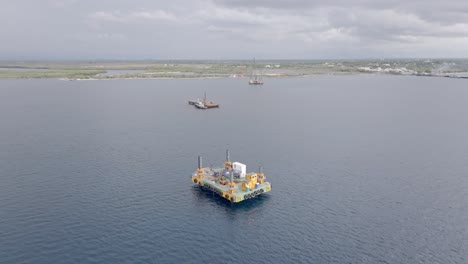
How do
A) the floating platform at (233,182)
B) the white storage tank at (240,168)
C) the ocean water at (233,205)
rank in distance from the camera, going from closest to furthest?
the ocean water at (233,205), the floating platform at (233,182), the white storage tank at (240,168)

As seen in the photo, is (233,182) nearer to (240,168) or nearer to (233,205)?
(240,168)

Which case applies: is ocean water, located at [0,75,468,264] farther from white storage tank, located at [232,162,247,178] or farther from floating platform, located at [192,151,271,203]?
white storage tank, located at [232,162,247,178]

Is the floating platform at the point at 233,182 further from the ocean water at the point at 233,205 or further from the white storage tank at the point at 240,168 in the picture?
the ocean water at the point at 233,205

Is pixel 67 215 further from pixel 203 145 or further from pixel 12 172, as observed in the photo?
pixel 203 145

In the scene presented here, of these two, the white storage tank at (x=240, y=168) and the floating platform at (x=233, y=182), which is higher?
the white storage tank at (x=240, y=168)

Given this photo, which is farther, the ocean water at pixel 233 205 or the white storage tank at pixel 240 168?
the white storage tank at pixel 240 168

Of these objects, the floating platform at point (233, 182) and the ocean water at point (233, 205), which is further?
the floating platform at point (233, 182)

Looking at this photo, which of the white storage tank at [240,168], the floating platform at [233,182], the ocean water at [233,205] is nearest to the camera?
the ocean water at [233,205]

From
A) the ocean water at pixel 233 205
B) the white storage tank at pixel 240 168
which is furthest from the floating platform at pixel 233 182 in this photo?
the ocean water at pixel 233 205

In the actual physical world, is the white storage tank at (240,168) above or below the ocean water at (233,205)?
above

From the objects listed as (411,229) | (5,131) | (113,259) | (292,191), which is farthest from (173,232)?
(5,131)

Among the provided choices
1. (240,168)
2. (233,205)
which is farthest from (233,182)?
(233,205)
